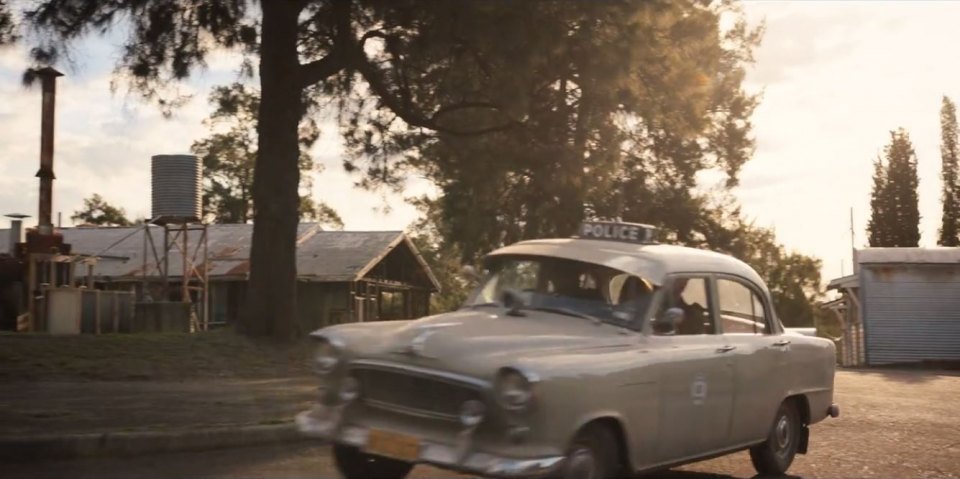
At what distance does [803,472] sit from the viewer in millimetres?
9172

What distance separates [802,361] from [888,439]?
2.90 m

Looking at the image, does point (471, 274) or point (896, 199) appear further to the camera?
point (896, 199)

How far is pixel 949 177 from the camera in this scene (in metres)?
70.2

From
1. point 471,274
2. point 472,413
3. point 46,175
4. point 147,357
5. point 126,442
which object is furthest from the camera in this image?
point 46,175

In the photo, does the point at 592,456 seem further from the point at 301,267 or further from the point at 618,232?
the point at 301,267

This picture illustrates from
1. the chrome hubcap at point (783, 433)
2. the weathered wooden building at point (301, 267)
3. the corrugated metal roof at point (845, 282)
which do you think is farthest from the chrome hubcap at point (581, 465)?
the weathered wooden building at point (301, 267)

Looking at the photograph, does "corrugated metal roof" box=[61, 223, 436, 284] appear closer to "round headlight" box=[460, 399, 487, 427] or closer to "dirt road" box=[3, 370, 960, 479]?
"dirt road" box=[3, 370, 960, 479]

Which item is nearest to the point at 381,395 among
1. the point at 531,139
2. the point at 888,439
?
the point at 888,439

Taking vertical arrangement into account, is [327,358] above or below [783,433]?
above

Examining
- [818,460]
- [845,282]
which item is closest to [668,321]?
[818,460]

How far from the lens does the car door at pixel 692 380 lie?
7.23m

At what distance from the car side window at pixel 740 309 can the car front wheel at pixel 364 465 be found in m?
2.70

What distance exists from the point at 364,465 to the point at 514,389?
5.40ft

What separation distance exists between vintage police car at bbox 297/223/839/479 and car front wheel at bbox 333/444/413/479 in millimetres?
11
